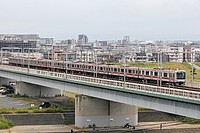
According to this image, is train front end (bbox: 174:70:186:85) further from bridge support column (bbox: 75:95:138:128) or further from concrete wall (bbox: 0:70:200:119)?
bridge support column (bbox: 75:95:138:128)

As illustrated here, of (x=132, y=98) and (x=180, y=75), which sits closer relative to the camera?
(x=180, y=75)

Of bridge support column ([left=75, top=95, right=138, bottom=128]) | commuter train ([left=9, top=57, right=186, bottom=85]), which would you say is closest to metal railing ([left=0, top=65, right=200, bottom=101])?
commuter train ([left=9, top=57, right=186, bottom=85])

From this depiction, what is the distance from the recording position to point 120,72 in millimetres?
45594

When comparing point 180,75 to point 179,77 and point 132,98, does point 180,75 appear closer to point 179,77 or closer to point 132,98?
point 179,77

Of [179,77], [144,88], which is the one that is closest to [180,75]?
[179,77]

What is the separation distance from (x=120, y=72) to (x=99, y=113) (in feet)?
16.8

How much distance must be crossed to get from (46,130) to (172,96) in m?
17.4

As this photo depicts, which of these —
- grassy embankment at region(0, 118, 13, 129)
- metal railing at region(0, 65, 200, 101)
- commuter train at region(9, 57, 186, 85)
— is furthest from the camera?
grassy embankment at region(0, 118, 13, 129)

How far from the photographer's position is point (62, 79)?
50.8m

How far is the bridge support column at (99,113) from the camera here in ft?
152

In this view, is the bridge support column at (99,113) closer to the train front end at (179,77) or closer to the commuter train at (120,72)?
the commuter train at (120,72)

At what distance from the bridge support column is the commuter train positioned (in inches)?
132

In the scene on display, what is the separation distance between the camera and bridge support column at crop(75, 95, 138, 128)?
46469 mm

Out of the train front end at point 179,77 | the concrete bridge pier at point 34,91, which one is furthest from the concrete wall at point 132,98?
the concrete bridge pier at point 34,91
